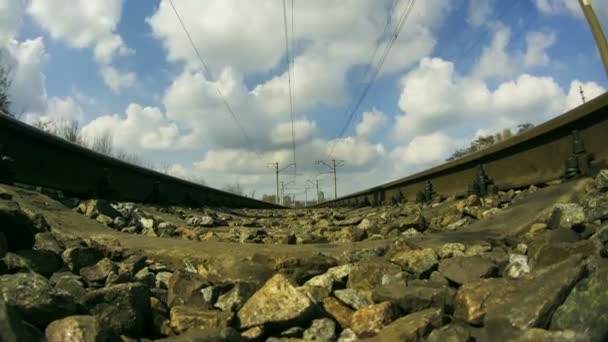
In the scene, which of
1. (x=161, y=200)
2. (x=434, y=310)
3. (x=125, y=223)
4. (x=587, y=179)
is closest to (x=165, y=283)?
(x=434, y=310)

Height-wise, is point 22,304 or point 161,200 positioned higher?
point 161,200

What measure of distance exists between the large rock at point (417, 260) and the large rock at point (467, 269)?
0.28ft

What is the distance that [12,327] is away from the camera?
181 cm

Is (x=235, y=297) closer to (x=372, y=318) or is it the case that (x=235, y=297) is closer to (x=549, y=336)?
(x=372, y=318)

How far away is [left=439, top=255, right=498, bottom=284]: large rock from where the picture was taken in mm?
2895

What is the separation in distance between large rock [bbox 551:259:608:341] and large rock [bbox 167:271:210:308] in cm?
161

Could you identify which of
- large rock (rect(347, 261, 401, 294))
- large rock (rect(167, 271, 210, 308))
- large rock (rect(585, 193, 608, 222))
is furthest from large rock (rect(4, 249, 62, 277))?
large rock (rect(585, 193, 608, 222))

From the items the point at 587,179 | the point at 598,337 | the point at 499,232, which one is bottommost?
the point at 598,337

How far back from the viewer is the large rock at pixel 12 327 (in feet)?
5.81

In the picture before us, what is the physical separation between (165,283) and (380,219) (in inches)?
181

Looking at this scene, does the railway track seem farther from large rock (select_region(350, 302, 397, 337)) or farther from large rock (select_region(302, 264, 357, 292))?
large rock (select_region(350, 302, 397, 337))

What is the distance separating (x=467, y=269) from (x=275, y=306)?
114 centimetres

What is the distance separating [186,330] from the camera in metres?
2.33

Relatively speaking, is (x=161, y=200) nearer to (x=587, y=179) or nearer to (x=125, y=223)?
(x=125, y=223)
